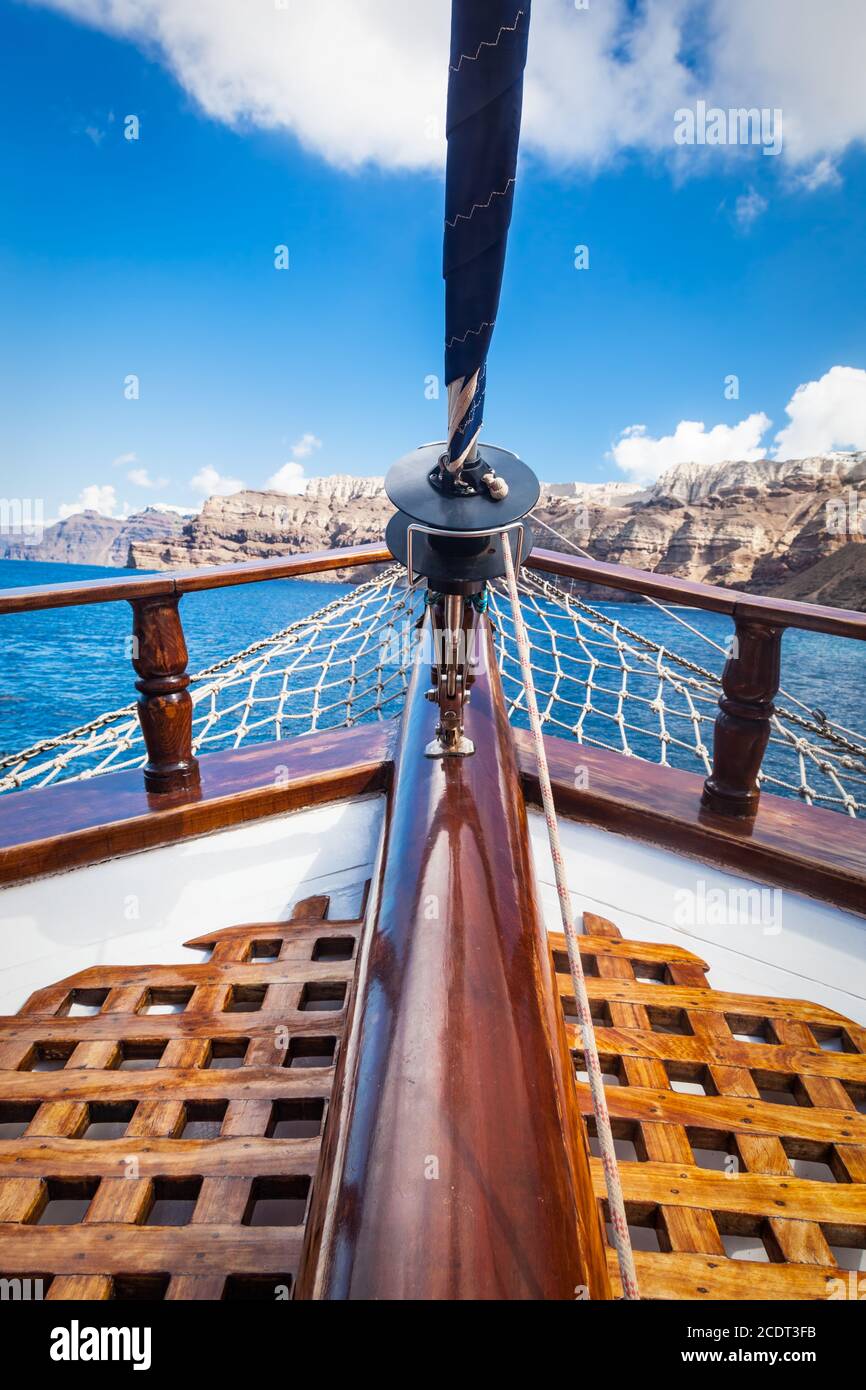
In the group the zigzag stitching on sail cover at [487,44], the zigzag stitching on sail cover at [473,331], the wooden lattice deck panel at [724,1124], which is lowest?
the wooden lattice deck panel at [724,1124]

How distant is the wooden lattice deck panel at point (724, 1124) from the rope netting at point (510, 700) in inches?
24.6

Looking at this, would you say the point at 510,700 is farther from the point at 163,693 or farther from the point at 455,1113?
the point at 455,1113

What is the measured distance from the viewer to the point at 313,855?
5.23 feet

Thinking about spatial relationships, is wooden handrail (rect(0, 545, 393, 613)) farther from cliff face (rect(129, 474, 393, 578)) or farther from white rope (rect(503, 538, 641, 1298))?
cliff face (rect(129, 474, 393, 578))

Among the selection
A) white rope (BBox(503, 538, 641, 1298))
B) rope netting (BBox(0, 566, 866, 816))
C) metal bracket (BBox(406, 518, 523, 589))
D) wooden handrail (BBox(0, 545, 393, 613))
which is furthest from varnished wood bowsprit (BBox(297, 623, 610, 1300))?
wooden handrail (BBox(0, 545, 393, 613))

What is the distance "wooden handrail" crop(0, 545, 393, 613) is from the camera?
4.45ft

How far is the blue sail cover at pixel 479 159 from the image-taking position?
0.57 metres

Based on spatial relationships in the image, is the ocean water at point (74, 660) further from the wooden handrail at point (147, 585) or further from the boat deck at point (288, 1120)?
the boat deck at point (288, 1120)

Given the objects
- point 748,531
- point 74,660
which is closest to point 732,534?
point 748,531

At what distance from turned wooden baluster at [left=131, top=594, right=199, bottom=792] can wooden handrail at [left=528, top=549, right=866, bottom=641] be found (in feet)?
3.26

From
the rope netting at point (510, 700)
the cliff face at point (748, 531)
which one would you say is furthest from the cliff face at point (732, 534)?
the rope netting at point (510, 700)

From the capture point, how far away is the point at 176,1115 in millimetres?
981

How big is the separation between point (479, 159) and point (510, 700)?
216 centimetres
